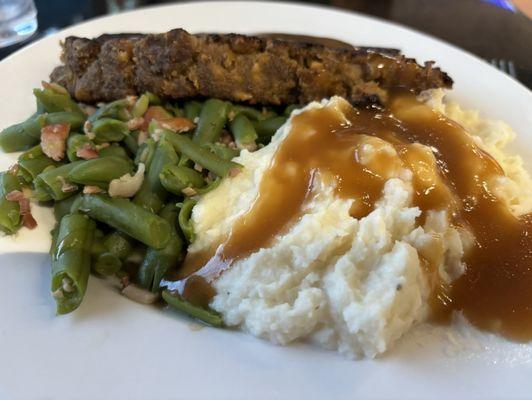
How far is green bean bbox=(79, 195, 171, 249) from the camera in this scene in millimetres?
3275

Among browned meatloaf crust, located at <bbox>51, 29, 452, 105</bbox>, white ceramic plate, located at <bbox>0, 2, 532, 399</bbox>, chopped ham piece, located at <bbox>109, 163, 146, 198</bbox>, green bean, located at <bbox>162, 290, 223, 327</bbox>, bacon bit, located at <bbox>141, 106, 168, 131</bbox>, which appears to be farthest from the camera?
browned meatloaf crust, located at <bbox>51, 29, 452, 105</bbox>

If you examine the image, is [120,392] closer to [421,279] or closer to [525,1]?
[421,279]

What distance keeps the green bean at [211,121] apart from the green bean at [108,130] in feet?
1.65

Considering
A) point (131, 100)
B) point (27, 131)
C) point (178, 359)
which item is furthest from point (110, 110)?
point (178, 359)

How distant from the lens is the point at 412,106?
4031 millimetres

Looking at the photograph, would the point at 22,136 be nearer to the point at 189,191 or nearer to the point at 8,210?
the point at 8,210

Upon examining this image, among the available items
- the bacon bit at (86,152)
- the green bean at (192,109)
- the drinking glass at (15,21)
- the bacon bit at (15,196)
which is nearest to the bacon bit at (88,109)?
the bacon bit at (86,152)

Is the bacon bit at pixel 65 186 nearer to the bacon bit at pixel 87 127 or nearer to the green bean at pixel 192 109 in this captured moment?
the bacon bit at pixel 87 127

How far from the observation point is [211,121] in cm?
399

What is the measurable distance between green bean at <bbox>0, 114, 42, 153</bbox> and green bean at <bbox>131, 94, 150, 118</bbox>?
63 cm

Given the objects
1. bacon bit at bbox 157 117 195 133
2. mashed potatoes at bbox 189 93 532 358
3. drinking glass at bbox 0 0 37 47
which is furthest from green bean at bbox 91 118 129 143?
drinking glass at bbox 0 0 37 47

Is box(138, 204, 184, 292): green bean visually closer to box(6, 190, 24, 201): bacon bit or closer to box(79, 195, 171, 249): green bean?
box(79, 195, 171, 249): green bean

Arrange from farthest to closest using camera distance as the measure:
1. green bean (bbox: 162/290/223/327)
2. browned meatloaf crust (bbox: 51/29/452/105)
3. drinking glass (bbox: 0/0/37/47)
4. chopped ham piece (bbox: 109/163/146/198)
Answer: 1. drinking glass (bbox: 0/0/37/47)
2. browned meatloaf crust (bbox: 51/29/452/105)
3. chopped ham piece (bbox: 109/163/146/198)
4. green bean (bbox: 162/290/223/327)

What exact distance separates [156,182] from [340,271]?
4.37 feet
